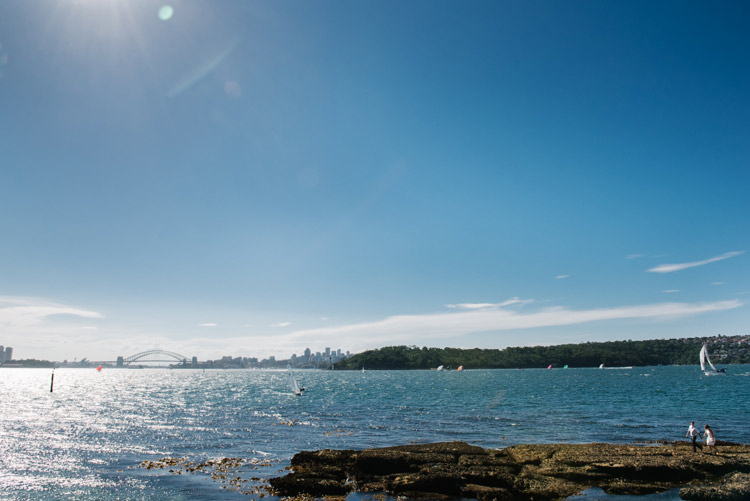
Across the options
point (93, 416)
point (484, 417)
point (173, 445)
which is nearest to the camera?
point (173, 445)

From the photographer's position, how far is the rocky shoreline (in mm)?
24234

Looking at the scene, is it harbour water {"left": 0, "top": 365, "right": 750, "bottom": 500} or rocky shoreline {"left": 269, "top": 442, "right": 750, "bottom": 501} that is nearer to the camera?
rocky shoreline {"left": 269, "top": 442, "right": 750, "bottom": 501}

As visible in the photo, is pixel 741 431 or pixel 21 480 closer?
pixel 21 480

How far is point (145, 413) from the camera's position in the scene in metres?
68.7

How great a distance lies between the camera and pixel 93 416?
65.3 metres

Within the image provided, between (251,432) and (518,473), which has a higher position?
(518,473)

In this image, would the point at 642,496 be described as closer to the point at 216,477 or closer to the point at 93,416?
the point at 216,477

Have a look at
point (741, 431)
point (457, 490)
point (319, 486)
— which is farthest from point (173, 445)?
point (741, 431)

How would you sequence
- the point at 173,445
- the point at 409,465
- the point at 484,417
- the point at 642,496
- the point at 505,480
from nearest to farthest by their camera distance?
Answer: the point at 642,496 → the point at 505,480 → the point at 409,465 → the point at 173,445 → the point at 484,417

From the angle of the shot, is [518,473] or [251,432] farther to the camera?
[251,432]

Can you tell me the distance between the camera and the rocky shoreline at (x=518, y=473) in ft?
79.5

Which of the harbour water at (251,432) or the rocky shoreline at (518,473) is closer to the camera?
the rocky shoreline at (518,473)

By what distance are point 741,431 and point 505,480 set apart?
3479 centimetres

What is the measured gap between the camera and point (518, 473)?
27281mm
